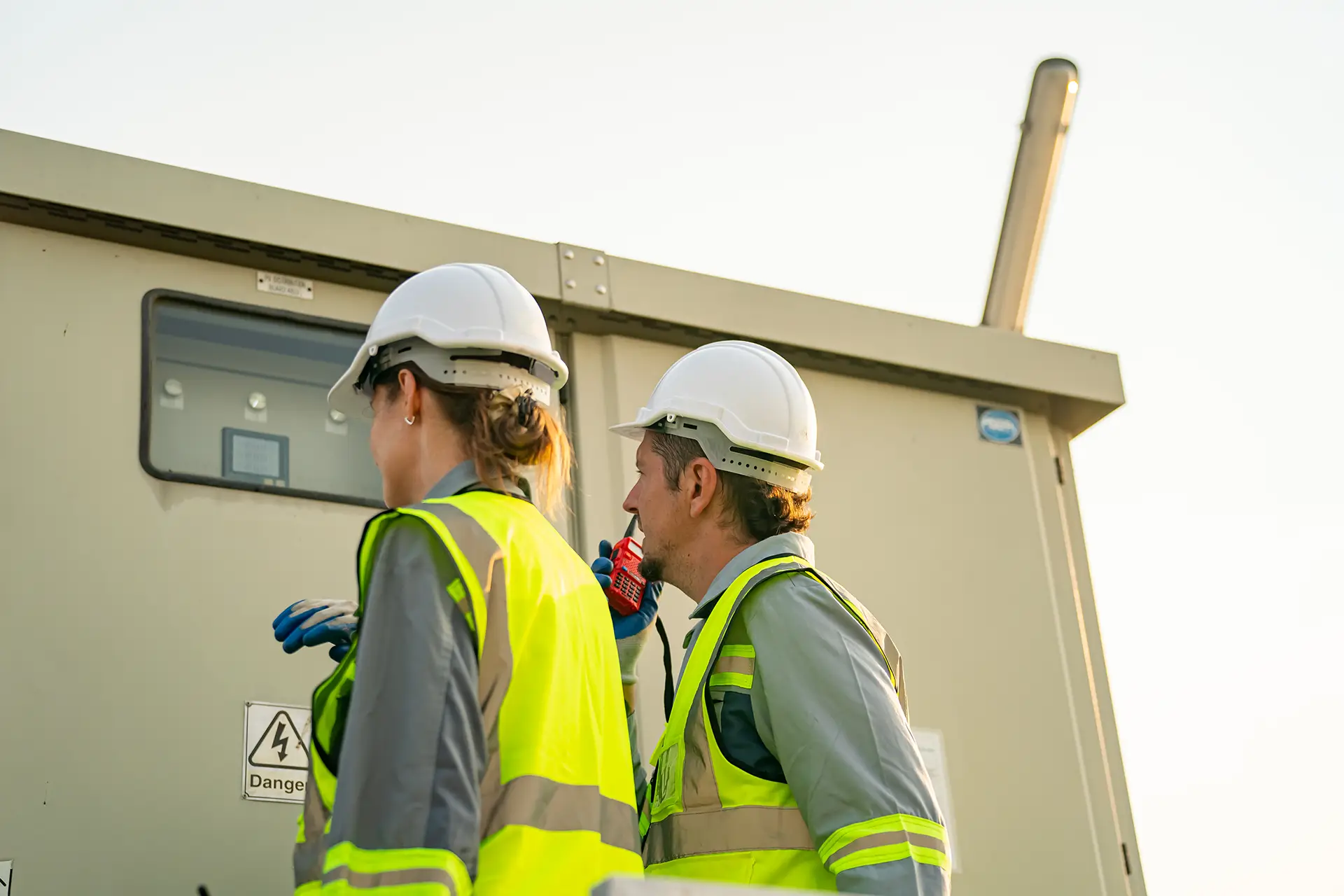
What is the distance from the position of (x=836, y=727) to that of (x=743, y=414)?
71 centimetres

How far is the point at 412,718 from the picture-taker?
1632 mm

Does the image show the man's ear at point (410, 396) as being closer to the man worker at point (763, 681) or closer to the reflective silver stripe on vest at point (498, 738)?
the reflective silver stripe on vest at point (498, 738)

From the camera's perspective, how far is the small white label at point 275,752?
2721mm

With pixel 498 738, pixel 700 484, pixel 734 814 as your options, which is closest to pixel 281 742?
pixel 700 484

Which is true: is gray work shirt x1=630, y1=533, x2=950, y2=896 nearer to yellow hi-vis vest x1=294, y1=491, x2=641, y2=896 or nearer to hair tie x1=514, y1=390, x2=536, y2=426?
yellow hi-vis vest x1=294, y1=491, x2=641, y2=896

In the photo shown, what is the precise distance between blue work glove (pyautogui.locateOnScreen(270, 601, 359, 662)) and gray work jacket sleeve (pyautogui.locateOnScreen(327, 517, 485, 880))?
1.52 ft

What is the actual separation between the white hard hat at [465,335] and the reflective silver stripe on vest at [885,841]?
0.73 m

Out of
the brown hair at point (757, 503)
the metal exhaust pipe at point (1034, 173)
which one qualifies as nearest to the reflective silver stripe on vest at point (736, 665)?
the brown hair at point (757, 503)

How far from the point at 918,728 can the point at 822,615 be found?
132 cm

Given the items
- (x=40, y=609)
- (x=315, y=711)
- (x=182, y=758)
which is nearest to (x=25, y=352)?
(x=40, y=609)

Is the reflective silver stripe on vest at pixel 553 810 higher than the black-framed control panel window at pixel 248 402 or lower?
lower

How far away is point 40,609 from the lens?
2.64 m

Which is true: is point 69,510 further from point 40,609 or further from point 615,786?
point 615,786

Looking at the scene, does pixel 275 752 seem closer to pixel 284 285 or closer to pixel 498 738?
pixel 284 285
